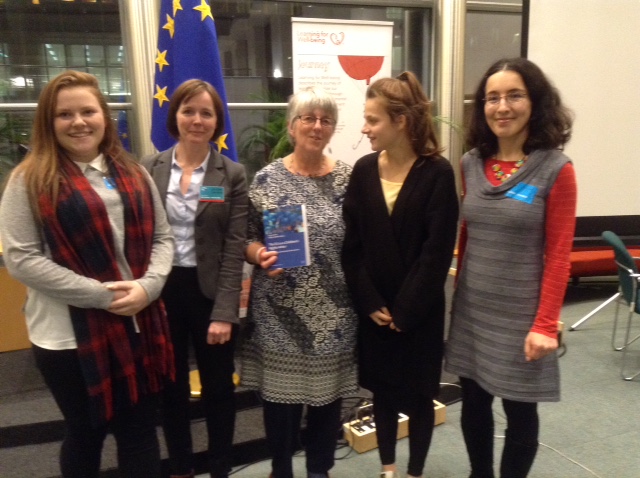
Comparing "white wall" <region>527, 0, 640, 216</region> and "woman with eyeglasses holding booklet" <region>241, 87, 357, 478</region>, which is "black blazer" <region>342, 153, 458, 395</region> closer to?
"woman with eyeglasses holding booklet" <region>241, 87, 357, 478</region>

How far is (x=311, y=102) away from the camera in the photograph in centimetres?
169

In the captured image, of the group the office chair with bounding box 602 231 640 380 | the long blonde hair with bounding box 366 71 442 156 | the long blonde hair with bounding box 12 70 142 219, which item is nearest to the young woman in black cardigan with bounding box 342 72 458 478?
the long blonde hair with bounding box 366 71 442 156

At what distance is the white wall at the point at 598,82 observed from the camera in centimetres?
404

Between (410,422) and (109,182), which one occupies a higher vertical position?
(109,182)

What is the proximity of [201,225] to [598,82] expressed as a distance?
3.83 meters

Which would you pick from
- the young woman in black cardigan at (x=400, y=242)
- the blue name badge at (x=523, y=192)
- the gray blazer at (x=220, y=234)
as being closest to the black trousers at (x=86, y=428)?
the gray blazer at (x=220, y=234)

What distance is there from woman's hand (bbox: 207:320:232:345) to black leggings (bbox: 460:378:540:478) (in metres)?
0.86

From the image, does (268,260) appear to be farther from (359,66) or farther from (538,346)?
(359,66)

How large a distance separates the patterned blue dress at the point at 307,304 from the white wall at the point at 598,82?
3115 mm

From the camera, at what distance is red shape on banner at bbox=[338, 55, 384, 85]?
469cm

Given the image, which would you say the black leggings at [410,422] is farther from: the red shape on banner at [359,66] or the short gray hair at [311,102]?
the red shape on banner at [359,66]

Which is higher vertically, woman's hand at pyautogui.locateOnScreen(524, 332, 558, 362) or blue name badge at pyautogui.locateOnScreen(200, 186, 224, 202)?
blue name badge at pyautogui.locateOnScreen(200, 186, 224, 202)

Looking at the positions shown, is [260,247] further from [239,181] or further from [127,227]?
[127,227]

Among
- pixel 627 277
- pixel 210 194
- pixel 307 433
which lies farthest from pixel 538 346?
pixel 627 277
